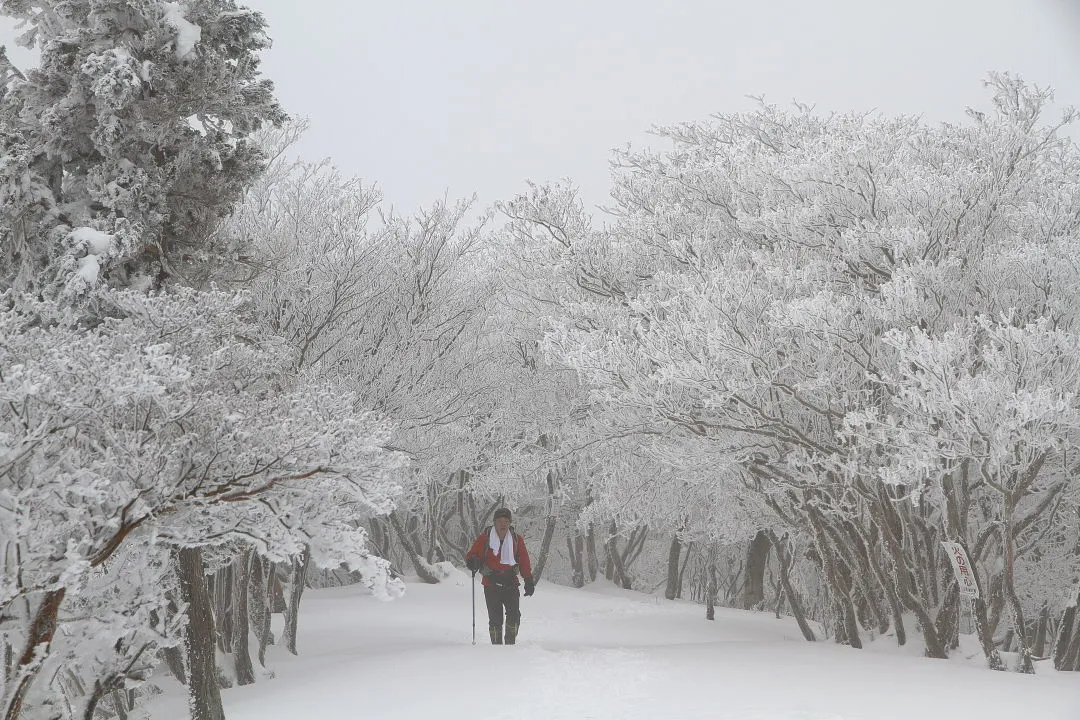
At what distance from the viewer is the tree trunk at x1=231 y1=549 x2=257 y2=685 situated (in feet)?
27.9

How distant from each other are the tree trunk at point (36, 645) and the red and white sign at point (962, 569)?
649 cm

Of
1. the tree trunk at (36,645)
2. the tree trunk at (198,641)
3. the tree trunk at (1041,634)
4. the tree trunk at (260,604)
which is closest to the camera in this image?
the tree trunk at (36,645)

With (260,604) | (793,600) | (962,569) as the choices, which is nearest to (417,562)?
(260,604)

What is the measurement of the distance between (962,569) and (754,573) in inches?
456

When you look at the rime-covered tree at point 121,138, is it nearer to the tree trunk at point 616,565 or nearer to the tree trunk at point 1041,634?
the tree trunk at point 1041,634

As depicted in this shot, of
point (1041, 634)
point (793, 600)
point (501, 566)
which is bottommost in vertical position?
point (1041, 634)

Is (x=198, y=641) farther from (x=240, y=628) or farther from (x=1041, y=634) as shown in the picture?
(x=1041, y=634)

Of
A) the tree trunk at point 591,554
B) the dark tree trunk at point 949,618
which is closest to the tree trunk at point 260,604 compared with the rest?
the dark tree trunk at point 949,618

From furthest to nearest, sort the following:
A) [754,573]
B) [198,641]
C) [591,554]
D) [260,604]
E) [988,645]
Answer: [591,554], [754,573], [260,604], [988,645], [198,641]

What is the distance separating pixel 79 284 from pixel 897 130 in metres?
9.24

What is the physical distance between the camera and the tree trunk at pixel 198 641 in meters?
6.39

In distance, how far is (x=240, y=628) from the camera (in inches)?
342

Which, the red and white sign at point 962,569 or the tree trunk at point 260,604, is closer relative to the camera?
the red and white sign at point 962,569

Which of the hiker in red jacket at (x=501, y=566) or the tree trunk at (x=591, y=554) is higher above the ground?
the hiker in red jacket at (x=501, y=566)
